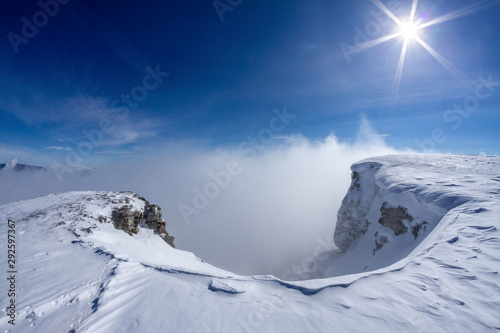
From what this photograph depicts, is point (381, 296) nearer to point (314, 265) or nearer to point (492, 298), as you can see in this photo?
point (492, 298)

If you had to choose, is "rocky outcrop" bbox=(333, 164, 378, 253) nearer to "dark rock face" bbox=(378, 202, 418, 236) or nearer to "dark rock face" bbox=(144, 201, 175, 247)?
"dark rock face" bbox=(378, 202, 418, 236)

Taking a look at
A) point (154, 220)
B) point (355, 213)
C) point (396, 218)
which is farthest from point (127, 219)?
point (355, 213)

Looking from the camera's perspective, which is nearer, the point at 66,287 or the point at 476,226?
the point at 66,287

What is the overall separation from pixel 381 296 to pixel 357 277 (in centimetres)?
78

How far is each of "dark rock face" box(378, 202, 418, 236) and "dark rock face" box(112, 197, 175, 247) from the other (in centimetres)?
2151

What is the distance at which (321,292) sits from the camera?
13.1ft

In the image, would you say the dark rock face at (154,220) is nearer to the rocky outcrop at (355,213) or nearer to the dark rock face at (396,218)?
the dark rock face at (396,218)

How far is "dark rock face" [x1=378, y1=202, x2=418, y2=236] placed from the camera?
14.5m

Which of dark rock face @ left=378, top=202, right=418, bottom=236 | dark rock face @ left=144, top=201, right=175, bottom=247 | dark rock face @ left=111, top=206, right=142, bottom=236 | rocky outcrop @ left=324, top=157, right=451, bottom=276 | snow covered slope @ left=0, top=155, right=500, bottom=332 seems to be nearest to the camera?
snow covered slope @ left=0, top=155, right=500, bottom=332

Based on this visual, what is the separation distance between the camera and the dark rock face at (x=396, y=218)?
1448 cm

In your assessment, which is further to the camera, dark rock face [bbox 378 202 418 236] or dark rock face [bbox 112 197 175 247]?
dark rock face [bbox 378 202 418 236]

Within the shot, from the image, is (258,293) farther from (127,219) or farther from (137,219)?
(137,219)

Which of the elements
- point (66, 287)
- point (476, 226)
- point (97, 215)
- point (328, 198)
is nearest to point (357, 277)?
point (476, 226)

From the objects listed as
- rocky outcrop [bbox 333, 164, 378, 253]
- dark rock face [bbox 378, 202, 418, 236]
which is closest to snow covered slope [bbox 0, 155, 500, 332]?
dark rock face [bbox 378, 202, 418, 236]
